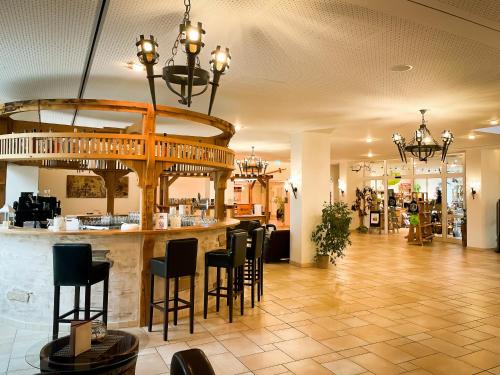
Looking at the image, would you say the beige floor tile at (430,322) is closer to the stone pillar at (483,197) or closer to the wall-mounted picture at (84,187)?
the stone pillar at (483,197)

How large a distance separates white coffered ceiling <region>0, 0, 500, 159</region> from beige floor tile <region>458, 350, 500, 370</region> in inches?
123

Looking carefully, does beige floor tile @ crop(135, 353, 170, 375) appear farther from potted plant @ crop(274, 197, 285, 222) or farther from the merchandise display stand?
potted plant @ crop(274, 197, 285, 222)

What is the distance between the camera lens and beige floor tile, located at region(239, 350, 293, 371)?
11.6 feet

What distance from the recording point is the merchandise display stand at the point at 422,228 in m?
12.4

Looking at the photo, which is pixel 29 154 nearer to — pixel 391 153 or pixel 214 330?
pixel 214 330

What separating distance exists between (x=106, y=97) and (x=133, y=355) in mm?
4545

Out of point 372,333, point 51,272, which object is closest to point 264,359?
point 372,333

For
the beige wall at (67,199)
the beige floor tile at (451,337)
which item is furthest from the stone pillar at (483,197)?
the beige wall at (67,199)

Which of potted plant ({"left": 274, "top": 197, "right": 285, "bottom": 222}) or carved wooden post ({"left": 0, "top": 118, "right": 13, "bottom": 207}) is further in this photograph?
potted plant ({"left": 274, "top": 197, "right": 285, "bottom": 222})

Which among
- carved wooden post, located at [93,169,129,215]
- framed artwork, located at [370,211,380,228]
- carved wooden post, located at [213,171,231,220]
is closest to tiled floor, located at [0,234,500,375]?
carved wooden post, located at [213,171,231,220]

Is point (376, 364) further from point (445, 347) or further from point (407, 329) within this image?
point (407, 329)

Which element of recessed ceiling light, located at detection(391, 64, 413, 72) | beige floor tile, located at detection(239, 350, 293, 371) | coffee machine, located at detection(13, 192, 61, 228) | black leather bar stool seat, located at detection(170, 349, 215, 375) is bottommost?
beige floor tile, located at detection(239, 350, 293, 371)

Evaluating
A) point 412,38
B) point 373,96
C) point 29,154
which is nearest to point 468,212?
point 373,96

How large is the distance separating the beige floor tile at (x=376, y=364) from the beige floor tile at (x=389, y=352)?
0.30 ft
